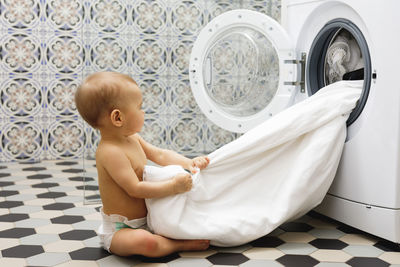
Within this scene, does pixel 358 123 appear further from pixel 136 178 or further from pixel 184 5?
pixel 184 5

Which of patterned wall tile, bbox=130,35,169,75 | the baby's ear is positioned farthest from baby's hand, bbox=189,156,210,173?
patterned wall tile, bbox=130,35,169,75

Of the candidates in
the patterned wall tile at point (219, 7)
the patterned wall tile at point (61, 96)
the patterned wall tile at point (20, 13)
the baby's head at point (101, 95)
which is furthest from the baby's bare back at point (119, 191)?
the patterned wall tile at point (20, 13)

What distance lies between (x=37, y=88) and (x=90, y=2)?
1.03 metres

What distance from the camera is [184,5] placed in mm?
1897

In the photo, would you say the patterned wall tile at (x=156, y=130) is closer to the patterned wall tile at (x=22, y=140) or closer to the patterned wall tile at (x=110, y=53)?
the patterned wall tile at (x=110, y=53)

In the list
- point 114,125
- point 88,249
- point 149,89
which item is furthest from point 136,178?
point 149,89

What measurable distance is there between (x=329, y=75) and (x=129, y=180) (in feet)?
3.03

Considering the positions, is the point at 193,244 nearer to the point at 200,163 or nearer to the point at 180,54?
the point at 200,163

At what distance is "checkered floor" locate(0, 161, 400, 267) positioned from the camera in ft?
4.14

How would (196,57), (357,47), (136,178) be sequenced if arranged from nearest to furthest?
(136,178) < (357,47) < (196,57)

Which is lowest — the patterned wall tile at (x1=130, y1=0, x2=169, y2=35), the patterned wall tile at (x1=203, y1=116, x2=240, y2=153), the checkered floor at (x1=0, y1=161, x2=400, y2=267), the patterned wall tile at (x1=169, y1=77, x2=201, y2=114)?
the checkered floor at (x1=0, y1=161, x2=400, y2=267)

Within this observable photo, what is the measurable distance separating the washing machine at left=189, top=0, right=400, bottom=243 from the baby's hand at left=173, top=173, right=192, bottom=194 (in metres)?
0.52

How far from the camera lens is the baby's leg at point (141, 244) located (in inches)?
49.0

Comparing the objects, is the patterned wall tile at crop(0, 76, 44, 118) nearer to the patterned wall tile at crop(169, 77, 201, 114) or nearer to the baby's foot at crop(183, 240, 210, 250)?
the patterned wall tile at crop(169, 77, 201, 114)
